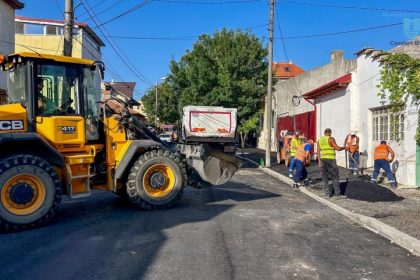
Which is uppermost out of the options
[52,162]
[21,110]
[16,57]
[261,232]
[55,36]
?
[55,36]

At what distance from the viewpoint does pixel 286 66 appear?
70938mm

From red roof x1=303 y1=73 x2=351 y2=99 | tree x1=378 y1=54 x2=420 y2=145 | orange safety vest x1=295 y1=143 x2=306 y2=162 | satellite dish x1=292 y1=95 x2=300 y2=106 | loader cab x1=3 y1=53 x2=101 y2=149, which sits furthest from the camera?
satellite dish x1=292 y1=95 x2=300 y2=106

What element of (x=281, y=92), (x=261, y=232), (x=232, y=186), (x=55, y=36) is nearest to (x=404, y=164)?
(x=232, y=186)

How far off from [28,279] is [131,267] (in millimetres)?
1152

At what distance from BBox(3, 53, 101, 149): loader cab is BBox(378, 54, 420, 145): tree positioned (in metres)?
8.75

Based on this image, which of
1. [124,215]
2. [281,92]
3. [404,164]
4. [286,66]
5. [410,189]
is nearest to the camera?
[124,215]

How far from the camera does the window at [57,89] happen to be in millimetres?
8352

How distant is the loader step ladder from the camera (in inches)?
334

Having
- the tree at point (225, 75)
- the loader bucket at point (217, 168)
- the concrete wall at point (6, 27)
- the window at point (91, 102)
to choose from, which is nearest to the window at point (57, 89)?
the window at point (91, 102)

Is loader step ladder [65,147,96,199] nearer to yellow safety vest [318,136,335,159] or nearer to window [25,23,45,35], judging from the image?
yellow safety vest [318,136,335,159]

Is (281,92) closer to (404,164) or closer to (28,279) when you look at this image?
(404,164)

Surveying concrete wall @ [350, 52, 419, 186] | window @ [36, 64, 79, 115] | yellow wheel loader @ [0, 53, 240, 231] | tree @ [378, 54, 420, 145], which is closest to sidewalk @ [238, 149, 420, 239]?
concrete wall @ [350, 52, 419, 186]

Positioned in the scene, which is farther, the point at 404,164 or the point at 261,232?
the point at 404,164

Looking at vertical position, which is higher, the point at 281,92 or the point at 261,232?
the point at 281,92
